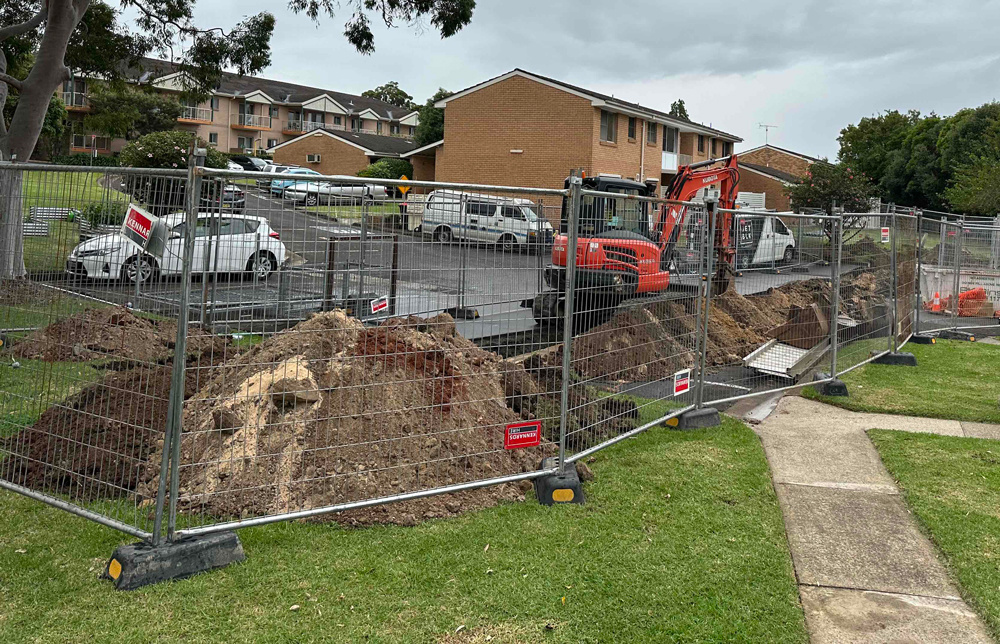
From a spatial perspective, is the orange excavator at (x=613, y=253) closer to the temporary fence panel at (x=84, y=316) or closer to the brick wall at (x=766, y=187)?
the temporary fence panel at (x=84, y=316)

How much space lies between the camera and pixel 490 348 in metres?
5.82

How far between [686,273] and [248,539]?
426 cm

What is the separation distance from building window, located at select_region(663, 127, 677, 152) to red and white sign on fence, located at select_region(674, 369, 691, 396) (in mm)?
39494

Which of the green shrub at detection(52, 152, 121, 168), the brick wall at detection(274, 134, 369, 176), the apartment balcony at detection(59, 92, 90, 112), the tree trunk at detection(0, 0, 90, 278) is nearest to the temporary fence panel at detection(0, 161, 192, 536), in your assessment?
the tree trunk at detection(0, 0, 90, 278)

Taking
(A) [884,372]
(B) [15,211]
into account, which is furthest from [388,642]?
(A) [884,372]

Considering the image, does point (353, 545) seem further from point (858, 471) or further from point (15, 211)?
point (858, 471)

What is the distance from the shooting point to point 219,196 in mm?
3984

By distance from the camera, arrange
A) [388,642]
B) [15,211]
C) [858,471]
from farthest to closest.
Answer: [858,471]
[15,211]
[388,642]

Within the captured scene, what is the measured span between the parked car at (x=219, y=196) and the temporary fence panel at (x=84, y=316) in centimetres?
12

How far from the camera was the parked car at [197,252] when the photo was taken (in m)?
4.00

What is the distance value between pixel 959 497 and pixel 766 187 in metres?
47.8

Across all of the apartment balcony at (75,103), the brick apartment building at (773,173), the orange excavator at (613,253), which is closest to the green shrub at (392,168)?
the brick apartment building at (773,173)

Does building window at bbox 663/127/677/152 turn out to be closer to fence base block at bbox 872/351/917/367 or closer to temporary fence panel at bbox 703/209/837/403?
fence base block at bbox 872/351/917/367

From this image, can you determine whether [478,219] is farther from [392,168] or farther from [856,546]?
[392,168]
